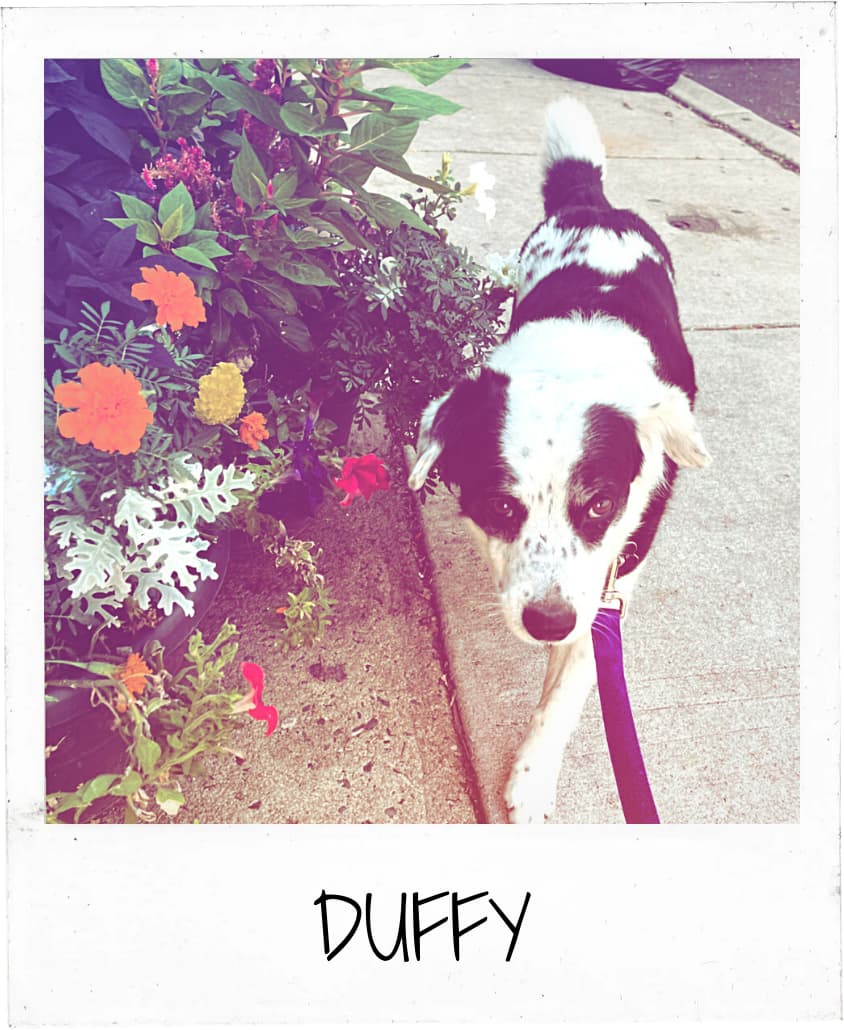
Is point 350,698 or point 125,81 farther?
point 350,698

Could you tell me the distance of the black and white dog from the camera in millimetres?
1957

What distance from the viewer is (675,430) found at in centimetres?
218

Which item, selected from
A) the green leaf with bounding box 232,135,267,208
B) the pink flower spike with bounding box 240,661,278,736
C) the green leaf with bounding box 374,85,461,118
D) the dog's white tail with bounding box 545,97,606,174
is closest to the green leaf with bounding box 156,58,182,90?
the green leaf with bounding box 232,135,267,208

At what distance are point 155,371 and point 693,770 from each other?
4.79 ft

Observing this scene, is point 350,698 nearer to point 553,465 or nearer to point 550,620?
point 550,620

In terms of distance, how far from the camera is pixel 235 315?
2.16 m

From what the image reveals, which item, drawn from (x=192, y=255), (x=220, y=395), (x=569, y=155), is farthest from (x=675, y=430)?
(x=569, y=155)

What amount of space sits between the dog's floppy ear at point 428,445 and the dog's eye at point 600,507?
15.3 inches

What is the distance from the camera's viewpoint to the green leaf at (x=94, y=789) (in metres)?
1.72

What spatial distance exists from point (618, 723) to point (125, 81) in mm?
1636
